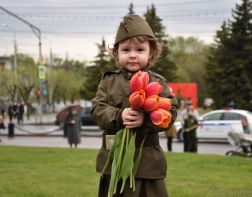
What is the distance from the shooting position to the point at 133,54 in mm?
3195

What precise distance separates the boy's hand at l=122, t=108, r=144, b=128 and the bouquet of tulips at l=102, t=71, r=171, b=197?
0.04 m

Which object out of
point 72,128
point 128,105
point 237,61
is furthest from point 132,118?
point 237,61

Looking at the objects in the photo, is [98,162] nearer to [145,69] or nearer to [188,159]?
[145,69]

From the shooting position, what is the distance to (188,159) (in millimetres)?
11109

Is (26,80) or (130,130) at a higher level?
(130,130)

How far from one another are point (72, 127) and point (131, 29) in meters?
14.6

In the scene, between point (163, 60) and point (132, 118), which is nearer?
point (132, 118)

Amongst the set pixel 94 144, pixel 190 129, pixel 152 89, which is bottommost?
pixel 94 144

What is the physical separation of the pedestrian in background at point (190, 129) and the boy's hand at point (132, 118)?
1325 centimetres

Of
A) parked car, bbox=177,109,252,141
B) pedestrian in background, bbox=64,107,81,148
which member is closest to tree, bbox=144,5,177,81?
parked car, bbox=177,109,252,141

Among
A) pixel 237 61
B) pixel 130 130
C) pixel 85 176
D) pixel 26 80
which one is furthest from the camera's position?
pixel 26 80

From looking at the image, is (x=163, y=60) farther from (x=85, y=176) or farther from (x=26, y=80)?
(x=85, y=176)

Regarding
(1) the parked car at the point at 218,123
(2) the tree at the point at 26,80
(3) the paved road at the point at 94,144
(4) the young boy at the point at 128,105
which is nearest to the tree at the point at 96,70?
(2) the tree at the point at 26,80

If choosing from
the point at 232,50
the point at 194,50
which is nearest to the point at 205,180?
the point at 232,50
